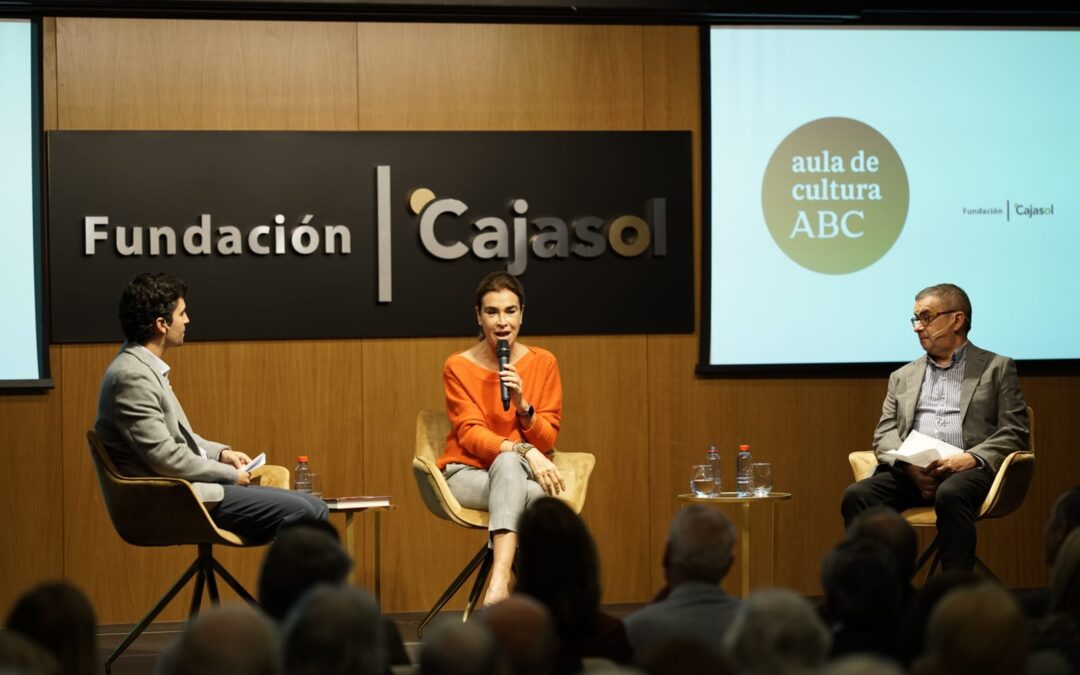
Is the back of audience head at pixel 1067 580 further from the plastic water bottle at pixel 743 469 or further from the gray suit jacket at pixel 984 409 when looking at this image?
the plastic water bottle at pixel 743 469

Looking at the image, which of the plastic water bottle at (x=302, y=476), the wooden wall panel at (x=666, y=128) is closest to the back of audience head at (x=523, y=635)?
the plastic water bottle at (x=302, y=476)

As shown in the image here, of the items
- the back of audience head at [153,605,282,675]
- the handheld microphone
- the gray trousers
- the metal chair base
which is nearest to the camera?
the back of audience head at [153,605,282,675]

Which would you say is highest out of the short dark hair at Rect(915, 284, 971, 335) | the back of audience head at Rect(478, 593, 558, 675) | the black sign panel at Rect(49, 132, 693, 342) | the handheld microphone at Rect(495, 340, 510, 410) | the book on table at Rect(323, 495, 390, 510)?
the black sign panel at Rect(49, 132, 693, 342)

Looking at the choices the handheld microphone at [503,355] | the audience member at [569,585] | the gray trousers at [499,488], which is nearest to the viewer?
the audience member at [569,585]

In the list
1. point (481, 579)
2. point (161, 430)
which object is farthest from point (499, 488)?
point (161, 430)

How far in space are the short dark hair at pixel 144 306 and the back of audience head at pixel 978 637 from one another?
341 centimetres

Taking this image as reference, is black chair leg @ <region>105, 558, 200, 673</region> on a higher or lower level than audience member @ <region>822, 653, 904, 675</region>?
lower

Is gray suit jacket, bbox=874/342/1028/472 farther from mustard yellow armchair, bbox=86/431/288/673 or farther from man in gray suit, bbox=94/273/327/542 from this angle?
mustard yellow armchair, bbox=86/431/288/673

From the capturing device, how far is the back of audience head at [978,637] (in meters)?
2.10

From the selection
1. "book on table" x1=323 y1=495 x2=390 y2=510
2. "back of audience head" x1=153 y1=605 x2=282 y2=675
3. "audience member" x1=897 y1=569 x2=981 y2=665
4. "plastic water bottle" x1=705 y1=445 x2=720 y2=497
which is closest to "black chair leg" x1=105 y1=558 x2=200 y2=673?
"book on table" x1=323 y1=495 x2=390 y2=510

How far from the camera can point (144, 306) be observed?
15.7ft

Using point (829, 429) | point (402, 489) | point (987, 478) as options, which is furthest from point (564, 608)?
point (829, 429)

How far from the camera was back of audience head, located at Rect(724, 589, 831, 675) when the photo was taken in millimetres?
2133

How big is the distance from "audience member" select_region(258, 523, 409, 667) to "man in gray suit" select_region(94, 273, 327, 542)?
1.82 metres
